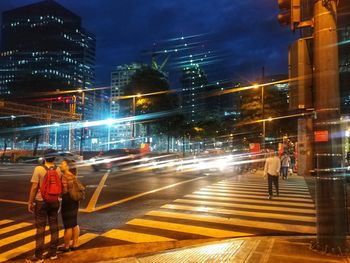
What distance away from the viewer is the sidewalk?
20.8 ft

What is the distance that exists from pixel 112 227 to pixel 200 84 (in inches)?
1980

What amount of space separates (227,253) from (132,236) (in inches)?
100

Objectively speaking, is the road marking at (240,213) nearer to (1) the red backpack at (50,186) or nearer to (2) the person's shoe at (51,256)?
(2) the person's shoe at (51,256)

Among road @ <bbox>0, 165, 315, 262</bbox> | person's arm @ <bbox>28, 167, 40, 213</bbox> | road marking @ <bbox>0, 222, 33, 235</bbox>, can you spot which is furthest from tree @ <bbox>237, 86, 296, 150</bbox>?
person's arm @ <bbox>28, 167, 40, 213</bbox>

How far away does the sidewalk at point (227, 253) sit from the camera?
20.8ft

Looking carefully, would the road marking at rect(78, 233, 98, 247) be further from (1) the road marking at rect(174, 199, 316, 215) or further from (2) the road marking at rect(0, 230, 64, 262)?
(1) the road marking at rect(174, 199, 316, 215)

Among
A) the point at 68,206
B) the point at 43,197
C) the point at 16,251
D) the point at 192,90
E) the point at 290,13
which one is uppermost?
the point at 192,90

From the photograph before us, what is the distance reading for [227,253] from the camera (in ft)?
22.0

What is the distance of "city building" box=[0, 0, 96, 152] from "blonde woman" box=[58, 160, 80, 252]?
4219cm

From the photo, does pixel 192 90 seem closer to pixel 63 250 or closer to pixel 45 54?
pixel 45 54

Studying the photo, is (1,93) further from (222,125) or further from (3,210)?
(3,210)

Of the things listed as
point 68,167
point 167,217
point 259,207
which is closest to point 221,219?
point 167,217

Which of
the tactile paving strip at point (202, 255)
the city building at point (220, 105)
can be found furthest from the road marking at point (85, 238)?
the city building at point (220, 105)

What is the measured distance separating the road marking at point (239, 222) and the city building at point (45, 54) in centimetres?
3947
